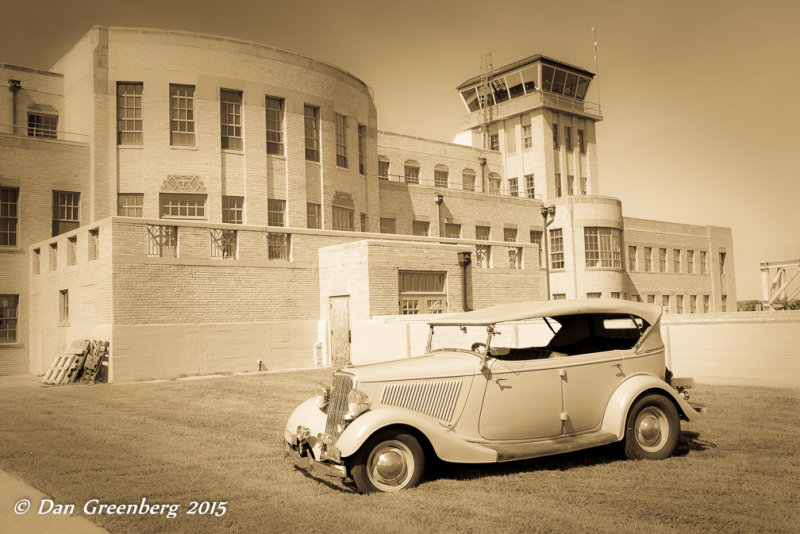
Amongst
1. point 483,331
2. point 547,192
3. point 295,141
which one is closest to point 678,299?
point 547,192

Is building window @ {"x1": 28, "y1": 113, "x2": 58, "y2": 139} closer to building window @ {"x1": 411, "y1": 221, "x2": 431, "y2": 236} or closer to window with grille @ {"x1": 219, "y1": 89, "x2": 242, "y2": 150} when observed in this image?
window with grille @ {"x1": 219, "y1": 89, "x2": 242, "y2": 150}

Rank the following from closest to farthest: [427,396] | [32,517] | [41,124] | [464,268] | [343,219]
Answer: [32,517] < [427,396] < [464,268] < [41,124] < [343,219]

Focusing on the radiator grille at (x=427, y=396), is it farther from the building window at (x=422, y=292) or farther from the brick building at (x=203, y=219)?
the building window at (x=422, y=292)

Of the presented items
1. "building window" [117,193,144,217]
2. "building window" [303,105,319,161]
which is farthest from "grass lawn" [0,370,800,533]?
"building window" [303,105,319,161]

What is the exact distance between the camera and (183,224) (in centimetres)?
2236

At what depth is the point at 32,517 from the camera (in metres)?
6.20

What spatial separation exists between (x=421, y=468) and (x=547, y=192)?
4408cm

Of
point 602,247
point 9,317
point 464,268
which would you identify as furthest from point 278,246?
point 602,247

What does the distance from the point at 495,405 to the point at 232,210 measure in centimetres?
2247

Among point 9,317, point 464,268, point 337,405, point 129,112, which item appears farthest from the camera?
point 129,112

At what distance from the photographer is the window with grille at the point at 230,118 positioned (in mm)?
28125

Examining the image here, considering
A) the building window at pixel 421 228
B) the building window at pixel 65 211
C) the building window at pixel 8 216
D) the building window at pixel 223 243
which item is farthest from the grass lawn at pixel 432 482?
the building window at pixel 421 228

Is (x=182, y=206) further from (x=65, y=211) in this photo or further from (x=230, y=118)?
(x=65, y=211)

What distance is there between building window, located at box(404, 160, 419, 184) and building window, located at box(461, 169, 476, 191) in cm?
389
